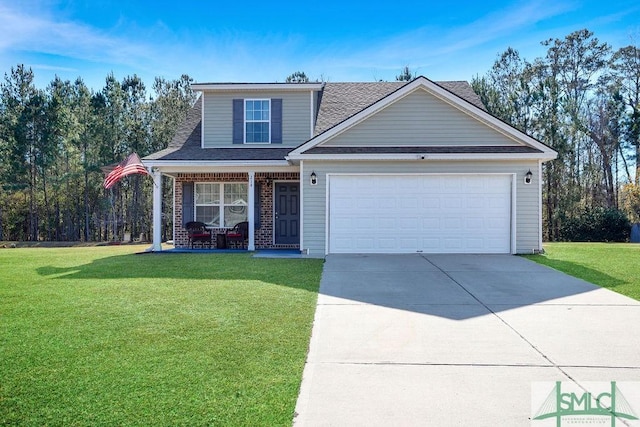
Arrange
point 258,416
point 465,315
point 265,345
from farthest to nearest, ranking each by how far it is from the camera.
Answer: point 465,315
point 265,345
point 258,416

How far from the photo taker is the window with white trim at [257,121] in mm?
15008

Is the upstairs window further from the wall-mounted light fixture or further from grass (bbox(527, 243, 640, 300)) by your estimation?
grass (bbox(527, 243, 640, 300))

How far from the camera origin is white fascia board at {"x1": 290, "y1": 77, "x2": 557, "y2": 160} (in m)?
12.3

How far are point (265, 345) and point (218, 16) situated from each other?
491 inches

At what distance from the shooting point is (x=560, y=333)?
530 cm

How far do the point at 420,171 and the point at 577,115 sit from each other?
1557cm

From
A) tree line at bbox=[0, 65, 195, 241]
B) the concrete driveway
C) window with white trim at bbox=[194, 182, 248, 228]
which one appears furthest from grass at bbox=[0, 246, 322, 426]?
tree line at bbox=[0, 65, 195, 241]

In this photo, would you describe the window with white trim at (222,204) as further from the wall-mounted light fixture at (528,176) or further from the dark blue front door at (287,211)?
the wall-mounted light fixture at (528,176)

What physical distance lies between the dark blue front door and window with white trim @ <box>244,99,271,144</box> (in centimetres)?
176

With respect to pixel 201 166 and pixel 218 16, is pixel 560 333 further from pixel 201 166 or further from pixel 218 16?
pixel 218 16

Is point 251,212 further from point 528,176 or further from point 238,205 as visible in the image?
point 528,176

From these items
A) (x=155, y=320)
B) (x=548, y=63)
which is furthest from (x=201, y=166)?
(x=548, y=63)

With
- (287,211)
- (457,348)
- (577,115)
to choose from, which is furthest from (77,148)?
(577,115)

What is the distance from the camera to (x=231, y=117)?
15086mm
